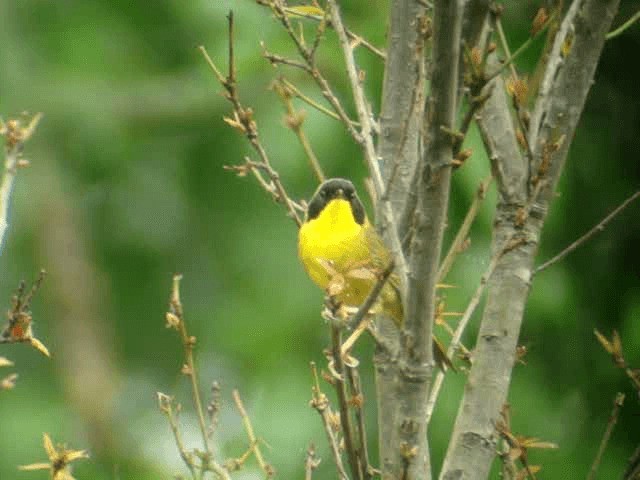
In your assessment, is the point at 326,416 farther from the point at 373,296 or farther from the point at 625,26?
the point at 625,26

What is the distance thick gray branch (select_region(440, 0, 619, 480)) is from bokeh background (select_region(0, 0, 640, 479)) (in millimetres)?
1215

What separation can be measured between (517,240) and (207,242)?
3.11 meters

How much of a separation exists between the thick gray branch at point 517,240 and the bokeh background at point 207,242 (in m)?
1.22

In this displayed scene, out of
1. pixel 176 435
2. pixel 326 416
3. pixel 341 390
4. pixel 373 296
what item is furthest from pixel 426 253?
pixel 176 435

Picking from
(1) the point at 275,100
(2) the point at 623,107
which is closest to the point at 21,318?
(1) the point at 275,100

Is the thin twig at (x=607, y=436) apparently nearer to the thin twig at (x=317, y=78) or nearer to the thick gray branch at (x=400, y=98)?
the thick gray branch at (x=400, y=98)

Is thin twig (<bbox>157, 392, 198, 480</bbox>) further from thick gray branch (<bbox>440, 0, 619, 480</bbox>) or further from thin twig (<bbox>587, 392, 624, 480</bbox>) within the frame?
thin twig (<bbox>587, 392, 624, 480</bbox>)

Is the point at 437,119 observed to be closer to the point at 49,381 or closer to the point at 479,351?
the point at 479,351

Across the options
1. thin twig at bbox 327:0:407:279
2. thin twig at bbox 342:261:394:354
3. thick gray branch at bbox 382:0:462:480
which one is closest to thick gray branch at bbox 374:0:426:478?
thin twig at bbox 327:0:407:279

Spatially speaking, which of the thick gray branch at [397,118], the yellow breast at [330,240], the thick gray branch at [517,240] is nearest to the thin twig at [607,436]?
the thick gray branch at [517,240]

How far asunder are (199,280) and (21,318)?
4.36 m

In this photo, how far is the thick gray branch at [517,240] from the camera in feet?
9.80

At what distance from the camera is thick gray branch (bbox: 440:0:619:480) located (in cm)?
299

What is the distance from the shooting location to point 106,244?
6582 mm
